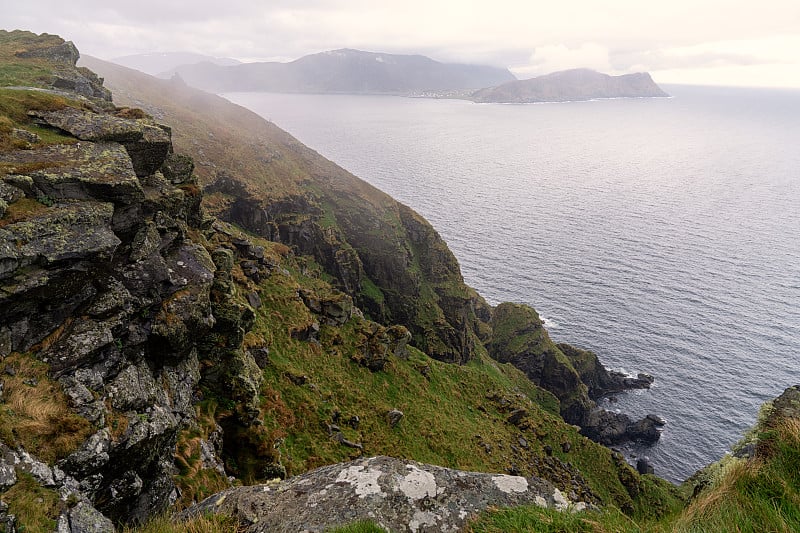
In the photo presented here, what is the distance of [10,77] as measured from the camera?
22.5 metres

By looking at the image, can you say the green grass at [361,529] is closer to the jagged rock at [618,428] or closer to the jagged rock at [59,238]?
the jagged rock at [59,238]

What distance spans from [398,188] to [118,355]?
5432 inches

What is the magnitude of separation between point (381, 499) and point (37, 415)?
28.1 feet

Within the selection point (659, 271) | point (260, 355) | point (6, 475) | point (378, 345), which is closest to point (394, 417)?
point (378, 345)

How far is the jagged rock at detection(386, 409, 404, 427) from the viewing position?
118ft

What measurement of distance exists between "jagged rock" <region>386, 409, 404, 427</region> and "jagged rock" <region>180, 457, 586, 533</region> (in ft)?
89.9

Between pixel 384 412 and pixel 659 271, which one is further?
pixel 659 271

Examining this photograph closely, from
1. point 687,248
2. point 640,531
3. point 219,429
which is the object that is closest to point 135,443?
point 219,429

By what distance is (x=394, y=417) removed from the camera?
36281 millimetres

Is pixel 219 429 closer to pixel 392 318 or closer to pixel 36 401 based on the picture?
pixel 36 401

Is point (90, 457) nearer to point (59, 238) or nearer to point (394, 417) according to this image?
point (59, 238)

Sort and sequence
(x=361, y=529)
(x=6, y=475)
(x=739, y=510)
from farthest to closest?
(x=6, y=475), (x=361, y=529), (x=739, y=510)

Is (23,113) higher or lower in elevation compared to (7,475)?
higher

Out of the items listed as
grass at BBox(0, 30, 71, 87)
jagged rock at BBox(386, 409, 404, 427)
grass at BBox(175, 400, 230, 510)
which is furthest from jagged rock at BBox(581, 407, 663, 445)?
grass at BBox(0, 30, 71, 87)
